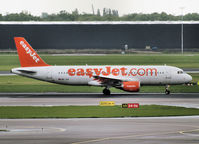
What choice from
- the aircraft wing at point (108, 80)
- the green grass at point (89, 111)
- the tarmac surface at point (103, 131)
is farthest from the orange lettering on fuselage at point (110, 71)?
the tarmac surface at point (103, 131)

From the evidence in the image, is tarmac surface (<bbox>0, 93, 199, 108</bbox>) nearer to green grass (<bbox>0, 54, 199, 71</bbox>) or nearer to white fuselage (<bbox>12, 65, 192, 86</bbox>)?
white fuselage (<bbox>12, 65, 192, 86</bbox>)

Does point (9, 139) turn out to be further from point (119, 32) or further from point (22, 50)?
point (119, 32)

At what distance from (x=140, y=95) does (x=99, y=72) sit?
5819 millimetres

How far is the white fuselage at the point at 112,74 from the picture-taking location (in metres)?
56.4

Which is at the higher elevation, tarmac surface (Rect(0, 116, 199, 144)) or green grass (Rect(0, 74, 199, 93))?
tarmac surface (Rect(0, 116, 199, 144))

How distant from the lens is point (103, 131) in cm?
3041

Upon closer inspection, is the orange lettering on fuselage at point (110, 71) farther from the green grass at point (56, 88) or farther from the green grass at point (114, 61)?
the green grass at point (114, 61)

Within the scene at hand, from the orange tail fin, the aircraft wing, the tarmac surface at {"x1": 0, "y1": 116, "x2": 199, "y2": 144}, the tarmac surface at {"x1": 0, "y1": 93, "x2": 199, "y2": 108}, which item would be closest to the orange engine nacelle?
the tarmac surface at {"x1": 0, "y1": 93, "x2": 199, "y2": 108}

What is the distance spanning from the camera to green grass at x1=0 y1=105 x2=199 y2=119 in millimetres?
38031

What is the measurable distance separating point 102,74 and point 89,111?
17.0m

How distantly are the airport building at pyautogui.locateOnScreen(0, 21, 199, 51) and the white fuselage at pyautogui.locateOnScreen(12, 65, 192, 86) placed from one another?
117 meters

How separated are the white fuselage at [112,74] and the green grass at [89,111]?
13.0 m

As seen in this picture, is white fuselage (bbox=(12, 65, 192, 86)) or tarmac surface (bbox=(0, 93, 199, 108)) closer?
tarmac surface (bbox=(0, 93, 199, 108))

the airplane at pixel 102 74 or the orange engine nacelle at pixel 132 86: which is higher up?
the airplane at pixel 102 74
